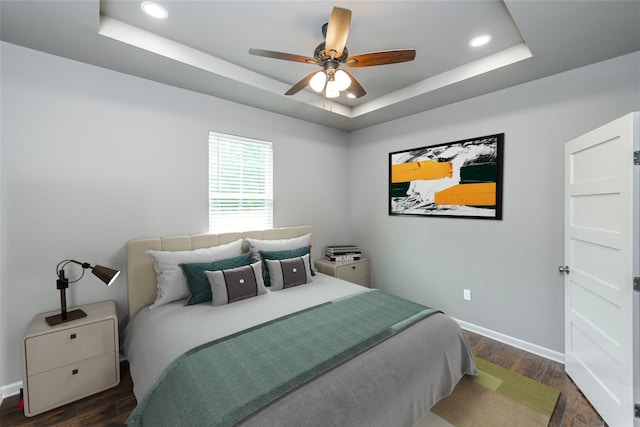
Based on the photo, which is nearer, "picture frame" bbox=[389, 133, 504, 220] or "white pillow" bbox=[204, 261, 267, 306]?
"white pillow" bbox=[204, 261, 267, 306]

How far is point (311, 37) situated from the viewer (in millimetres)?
2154

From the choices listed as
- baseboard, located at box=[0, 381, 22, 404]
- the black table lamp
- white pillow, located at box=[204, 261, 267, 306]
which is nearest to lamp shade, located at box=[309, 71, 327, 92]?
white pillow, located at box=[204, 261, 267, 306]

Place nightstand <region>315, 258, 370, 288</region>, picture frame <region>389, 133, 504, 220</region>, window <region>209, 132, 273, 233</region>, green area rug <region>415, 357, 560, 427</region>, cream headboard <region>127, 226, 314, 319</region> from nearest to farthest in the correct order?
green area rug <region>415, 357, 560, 427</region> < cream headboard <region>127, 226, 314, 319</region> < picture frame <region>389, 133, 504, 220</region> < window <region>209, 132, 273, 233</region> < nightstand <region>315, 258, 370, 288</region>

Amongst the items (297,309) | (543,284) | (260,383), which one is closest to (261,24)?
(297,309)

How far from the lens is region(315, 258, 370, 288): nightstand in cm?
355

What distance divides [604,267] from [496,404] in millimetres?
1194

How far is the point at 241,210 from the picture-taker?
3176 millimetres

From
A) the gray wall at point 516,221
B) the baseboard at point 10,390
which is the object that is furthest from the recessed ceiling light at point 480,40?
the baseboard at point 10,390

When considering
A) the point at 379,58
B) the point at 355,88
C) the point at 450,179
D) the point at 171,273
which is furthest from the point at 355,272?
the point at 379,58

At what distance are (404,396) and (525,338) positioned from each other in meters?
1.94

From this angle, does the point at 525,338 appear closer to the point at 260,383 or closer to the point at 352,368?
the point at 352,368

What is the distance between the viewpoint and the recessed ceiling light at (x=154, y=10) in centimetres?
177

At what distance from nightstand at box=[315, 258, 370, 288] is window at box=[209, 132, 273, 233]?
919mm

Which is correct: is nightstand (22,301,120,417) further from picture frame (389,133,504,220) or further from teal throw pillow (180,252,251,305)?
picture frame (389,133,504,220)
